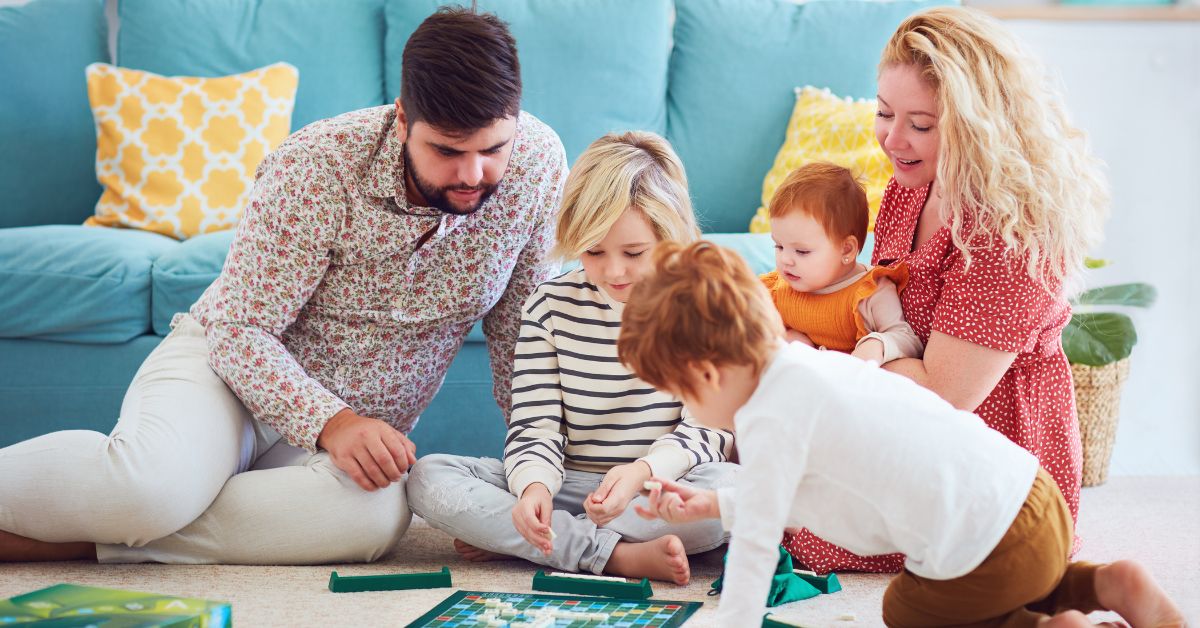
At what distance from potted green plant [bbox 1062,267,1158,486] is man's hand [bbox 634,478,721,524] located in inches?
48.4

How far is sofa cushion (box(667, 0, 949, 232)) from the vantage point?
2.56 m

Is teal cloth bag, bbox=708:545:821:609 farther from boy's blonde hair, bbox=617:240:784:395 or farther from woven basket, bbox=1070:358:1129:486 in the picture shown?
woven basket, bbox=1070:358:1129:486

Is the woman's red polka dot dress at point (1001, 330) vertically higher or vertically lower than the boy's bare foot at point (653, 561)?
higher

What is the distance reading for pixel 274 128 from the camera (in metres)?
2.43

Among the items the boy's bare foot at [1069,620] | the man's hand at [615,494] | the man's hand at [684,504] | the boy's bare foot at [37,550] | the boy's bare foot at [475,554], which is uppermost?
the man's hand at [684,504]

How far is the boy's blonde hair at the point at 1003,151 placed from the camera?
51.1 inches

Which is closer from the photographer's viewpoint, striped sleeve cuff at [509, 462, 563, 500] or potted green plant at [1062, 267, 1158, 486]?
striped sleeve cuff at [509, 462, 563, 500]

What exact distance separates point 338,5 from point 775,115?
3.48 feet

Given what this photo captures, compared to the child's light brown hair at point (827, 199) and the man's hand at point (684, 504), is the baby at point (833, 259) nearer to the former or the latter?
the child's light brown hair at point (827, 199)

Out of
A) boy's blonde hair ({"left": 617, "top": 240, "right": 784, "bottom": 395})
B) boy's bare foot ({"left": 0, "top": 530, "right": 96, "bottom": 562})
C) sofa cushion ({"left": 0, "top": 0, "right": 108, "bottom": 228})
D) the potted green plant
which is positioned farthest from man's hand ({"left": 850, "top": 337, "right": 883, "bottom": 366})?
sofa cushion ({"left": 0, "top": 0, "right": 108, "bottom": 228})

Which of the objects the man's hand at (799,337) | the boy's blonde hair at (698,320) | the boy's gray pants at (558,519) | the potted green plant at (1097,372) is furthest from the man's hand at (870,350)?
the potted green plant at (1097,372)

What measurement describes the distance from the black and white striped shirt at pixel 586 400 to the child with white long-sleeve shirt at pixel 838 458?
0.45 m

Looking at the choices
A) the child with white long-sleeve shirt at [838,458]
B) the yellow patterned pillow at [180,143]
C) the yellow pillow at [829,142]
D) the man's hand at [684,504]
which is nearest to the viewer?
the child with white long-sleeve shirt at [838,458]

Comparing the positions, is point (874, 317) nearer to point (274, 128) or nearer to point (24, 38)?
point (274, 128)
